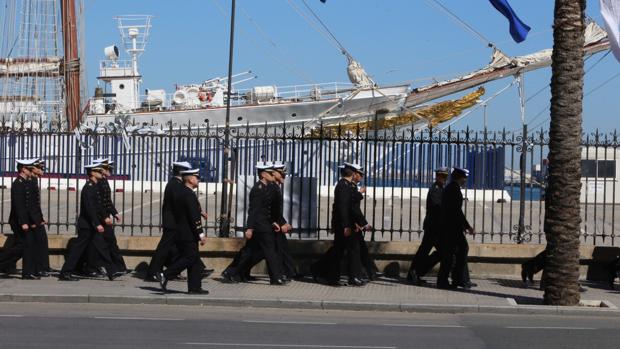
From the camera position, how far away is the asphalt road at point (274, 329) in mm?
10055

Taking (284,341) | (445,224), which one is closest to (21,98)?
(445,224)

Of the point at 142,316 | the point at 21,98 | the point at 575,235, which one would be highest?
the point at 21,98

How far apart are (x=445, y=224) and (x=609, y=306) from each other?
2438 millimetres

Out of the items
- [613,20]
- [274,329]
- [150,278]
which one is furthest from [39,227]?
[613,20]

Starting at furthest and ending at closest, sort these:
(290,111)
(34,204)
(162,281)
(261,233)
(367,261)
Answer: (290,111) → (367,261) → (34,204) → (261,233) → (162,281)

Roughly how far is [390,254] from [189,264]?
12.3ft

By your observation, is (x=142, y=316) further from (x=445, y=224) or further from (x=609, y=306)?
(x=609, y=306)

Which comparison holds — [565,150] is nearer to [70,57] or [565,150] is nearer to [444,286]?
[444,286]

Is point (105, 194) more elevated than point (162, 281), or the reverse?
point (105, 194)

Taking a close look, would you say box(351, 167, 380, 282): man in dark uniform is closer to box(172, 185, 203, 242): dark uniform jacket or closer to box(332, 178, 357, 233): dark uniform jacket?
box(332, 178, 357, 233): dark uniform jacket

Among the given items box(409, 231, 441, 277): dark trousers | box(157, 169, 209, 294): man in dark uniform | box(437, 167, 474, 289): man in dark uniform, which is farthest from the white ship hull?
box(157, 169, 209, 294): man in dark uniform

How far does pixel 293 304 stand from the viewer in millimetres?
13008

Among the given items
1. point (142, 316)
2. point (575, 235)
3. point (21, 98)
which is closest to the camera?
point (142, 316)

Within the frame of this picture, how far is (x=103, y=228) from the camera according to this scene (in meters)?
14.5
